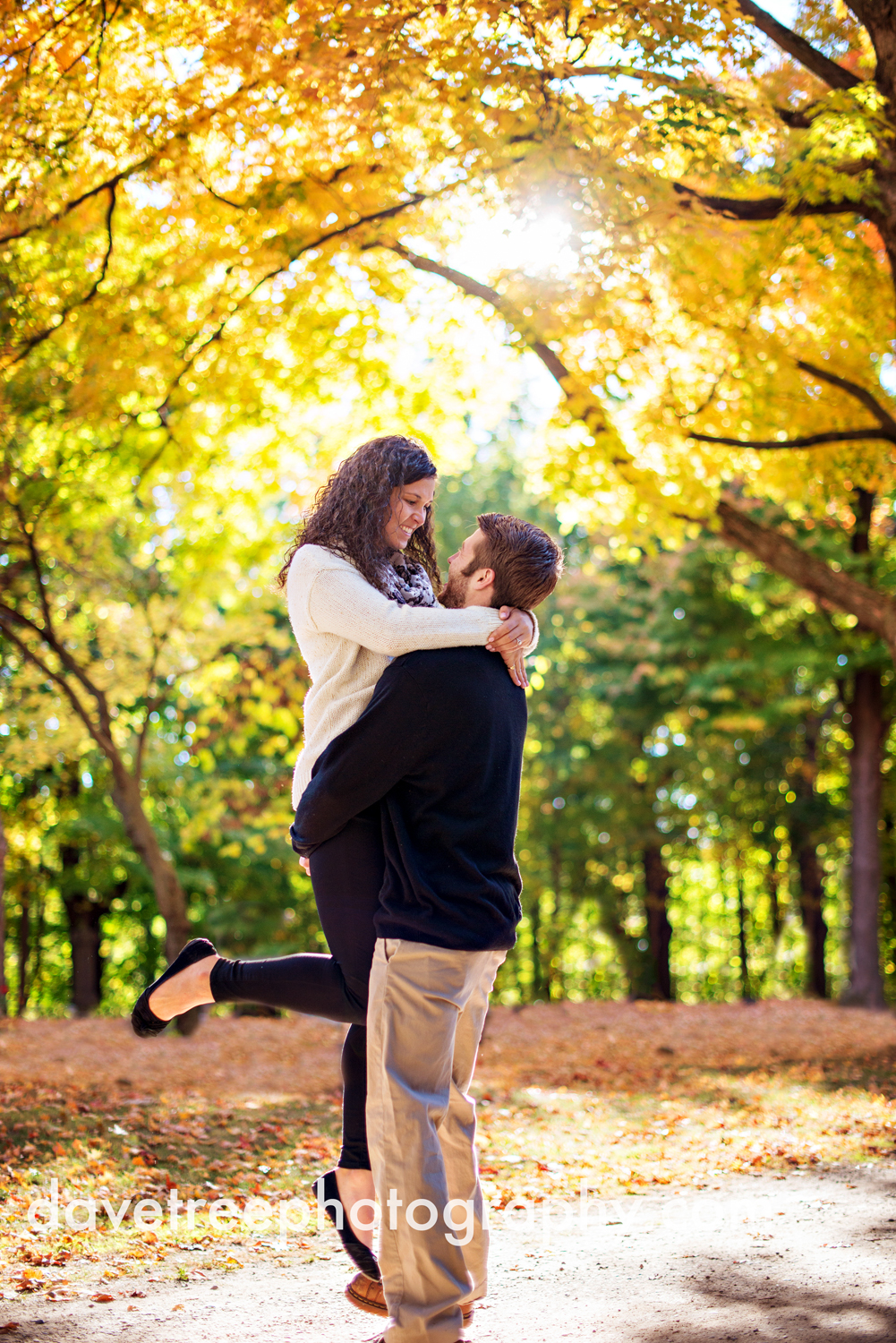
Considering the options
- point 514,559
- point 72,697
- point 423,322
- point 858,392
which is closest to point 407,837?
point 514,559

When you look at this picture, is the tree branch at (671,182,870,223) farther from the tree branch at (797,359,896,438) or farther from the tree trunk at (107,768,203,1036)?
the tree trunk at (107,768,203,1036)

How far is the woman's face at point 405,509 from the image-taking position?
3.00 m

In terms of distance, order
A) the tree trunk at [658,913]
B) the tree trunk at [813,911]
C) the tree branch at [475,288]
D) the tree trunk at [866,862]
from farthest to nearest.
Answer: the tree trunk at [658,913]
the tree trunk at [813,911]
the tree trunk at [866,862]
the tree branch at [475,288]

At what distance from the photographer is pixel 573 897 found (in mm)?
21750

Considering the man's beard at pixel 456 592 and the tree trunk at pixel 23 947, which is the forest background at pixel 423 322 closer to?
the man's beard at pixel 456 592

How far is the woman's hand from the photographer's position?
106 inches

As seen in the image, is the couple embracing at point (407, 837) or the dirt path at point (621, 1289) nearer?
the couple embracing at point (407, 837)

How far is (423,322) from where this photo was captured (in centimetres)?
840

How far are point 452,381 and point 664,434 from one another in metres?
1.76

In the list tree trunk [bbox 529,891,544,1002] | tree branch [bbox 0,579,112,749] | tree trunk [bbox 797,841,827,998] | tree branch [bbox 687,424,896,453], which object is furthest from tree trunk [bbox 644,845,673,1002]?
tree branch [bbox 0,579,112,749]

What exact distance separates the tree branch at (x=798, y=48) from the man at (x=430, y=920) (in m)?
4.98

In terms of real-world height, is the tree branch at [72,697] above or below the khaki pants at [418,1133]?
above

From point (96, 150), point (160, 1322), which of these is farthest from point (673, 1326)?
point (96, 150)

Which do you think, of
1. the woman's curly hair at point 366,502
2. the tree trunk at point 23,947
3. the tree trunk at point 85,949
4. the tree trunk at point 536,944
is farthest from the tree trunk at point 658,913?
the woman's curly hair at point 366,502
